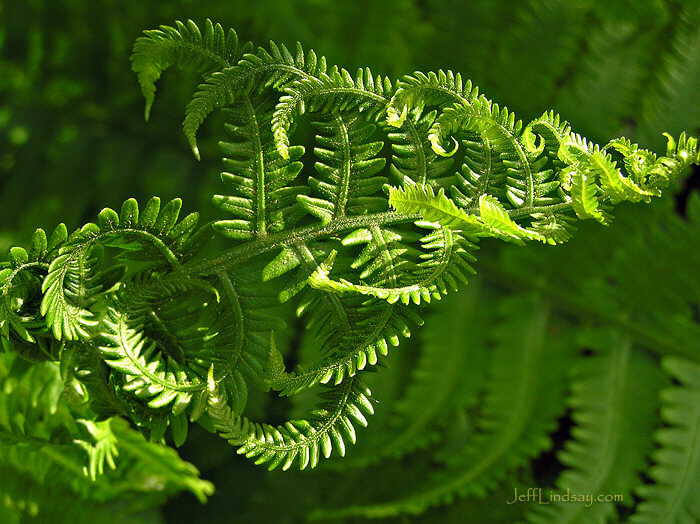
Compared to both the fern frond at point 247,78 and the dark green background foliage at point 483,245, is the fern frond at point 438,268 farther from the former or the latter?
the dark green background foliage at point 483,245

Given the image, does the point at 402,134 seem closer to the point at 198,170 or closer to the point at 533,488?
the point at 198,170

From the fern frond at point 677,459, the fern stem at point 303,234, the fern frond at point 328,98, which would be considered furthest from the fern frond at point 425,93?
the fern frond at point 677,459

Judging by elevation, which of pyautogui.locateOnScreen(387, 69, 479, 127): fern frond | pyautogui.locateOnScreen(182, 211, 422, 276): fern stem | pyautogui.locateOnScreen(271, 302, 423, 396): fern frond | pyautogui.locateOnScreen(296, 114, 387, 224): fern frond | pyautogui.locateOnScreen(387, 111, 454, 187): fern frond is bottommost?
pyautogui.locateOnScreen(271, 302, 423, 396): fern frond

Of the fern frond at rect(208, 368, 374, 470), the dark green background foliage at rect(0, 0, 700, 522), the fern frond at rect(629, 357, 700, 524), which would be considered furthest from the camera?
the dark green background foliage at rect(0, 0, 700, 522)

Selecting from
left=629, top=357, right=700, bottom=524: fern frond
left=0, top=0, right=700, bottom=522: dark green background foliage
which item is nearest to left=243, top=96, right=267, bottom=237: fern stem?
left=0, top=0, right=700, bottom=522: dark green background foliage

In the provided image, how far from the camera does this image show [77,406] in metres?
0.90

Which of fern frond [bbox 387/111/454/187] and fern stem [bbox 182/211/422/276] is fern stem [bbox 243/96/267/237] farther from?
fern frond [bbox 387/111/454/187]

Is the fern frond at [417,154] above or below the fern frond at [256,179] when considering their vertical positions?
above

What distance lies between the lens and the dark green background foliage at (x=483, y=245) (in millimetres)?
1648

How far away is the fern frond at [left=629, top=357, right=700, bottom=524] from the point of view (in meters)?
1.50

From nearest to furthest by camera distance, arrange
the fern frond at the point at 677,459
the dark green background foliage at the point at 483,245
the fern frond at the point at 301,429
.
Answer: the fern frond at the point at 301,429 < the fern frond at the point at 677,459 < the dark green background foliage at the point at 483,245

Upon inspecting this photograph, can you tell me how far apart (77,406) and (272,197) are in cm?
43

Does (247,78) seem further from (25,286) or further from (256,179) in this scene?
(25,286)

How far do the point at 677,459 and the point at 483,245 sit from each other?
769mm
